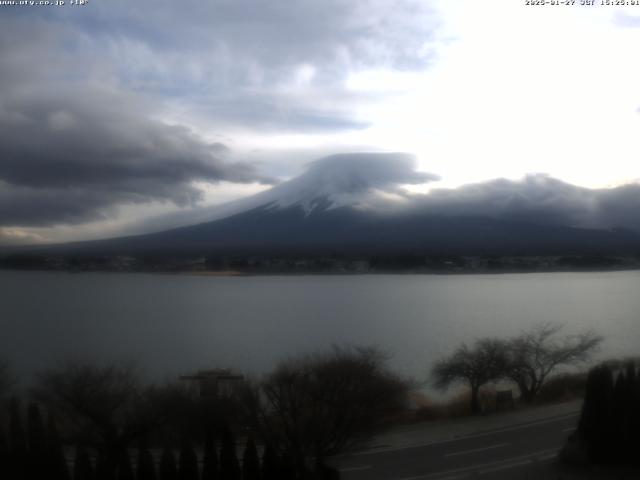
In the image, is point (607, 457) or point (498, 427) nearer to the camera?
point (607, 457)

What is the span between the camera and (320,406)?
245 inches

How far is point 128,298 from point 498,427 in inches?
732

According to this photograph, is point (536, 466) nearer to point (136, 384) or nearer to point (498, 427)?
point (498, 427)

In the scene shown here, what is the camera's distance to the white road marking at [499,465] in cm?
563

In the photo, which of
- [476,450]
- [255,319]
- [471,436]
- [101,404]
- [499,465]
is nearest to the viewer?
[499,465]

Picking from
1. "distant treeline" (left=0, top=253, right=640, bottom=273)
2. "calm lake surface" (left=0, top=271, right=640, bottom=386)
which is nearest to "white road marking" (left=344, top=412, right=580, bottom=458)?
"calm lake surface" (left=0, top=271, right=640, bottom=386)

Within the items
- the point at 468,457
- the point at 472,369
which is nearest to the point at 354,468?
the point at 468,457

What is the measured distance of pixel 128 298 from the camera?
2378 centimetres

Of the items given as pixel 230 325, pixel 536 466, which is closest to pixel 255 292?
pixel 230 325

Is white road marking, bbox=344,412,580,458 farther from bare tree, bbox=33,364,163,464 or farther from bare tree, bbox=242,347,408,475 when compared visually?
bare tree, bbox=33,364,163,464

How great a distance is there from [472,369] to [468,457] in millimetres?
3642

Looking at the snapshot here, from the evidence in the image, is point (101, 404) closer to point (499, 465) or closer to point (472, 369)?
point (499, 465)

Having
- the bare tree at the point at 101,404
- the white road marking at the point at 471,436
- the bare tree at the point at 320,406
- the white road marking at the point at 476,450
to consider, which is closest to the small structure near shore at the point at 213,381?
the bare tree at the point at 320,406

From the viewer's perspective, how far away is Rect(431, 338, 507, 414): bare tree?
972 centimetres
